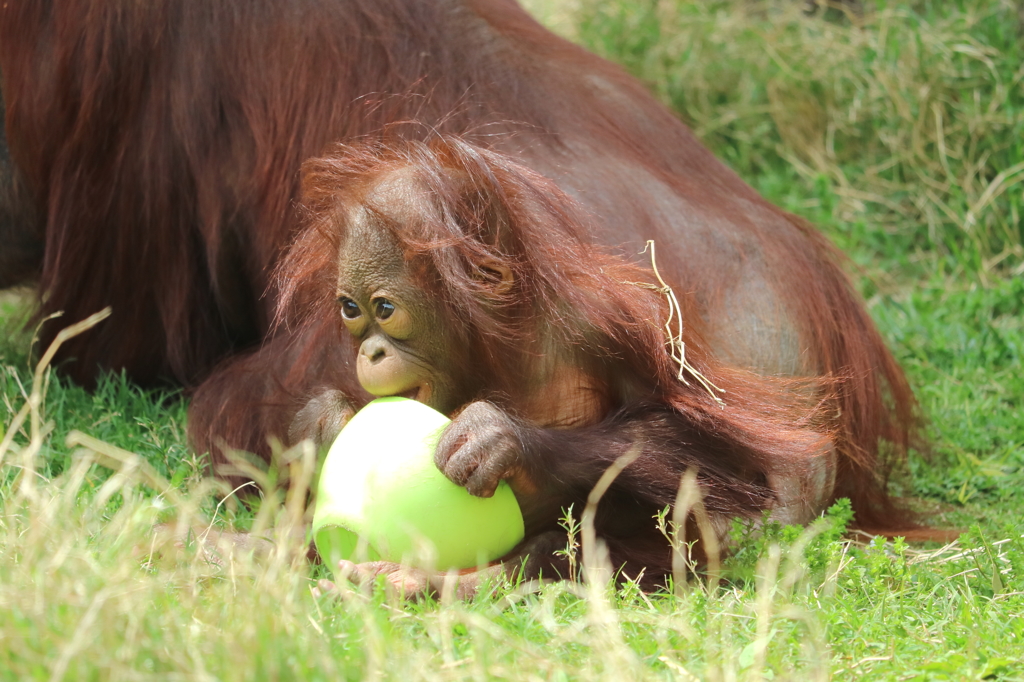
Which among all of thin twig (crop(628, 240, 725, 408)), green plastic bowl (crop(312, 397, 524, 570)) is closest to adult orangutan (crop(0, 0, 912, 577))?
thin twig (crop(628, 240, 725, 408))

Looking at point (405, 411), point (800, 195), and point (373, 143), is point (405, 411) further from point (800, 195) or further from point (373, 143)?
point (800, 195)

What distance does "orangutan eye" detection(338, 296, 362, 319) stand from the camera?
7.38ft

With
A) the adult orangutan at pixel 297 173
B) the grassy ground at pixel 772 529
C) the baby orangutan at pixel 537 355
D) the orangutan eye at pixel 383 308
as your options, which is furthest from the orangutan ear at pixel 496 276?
the grassy ground at pixel 772 529

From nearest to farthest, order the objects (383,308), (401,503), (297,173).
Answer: (401,503), (383,308), (297,173)

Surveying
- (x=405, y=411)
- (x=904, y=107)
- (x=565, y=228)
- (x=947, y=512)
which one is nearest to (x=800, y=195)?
(x=904, y=107)

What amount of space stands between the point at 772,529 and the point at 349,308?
2.93 feet

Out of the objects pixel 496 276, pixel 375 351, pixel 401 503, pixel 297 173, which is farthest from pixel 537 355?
pixel 297 173

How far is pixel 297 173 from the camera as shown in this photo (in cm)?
280

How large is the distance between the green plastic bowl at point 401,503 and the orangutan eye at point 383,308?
17 cm

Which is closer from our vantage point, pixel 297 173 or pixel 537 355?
pixel 537 355

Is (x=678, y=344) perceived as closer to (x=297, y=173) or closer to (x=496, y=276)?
(x=496, y=276)

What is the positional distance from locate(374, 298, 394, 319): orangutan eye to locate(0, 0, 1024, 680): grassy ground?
0.42 metres

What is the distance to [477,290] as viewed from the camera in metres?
2.19

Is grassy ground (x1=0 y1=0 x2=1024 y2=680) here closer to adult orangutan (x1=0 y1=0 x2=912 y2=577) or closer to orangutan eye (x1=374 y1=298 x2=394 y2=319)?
adult orangutan (x1=0 y1=0 x2=912 y2=577)
